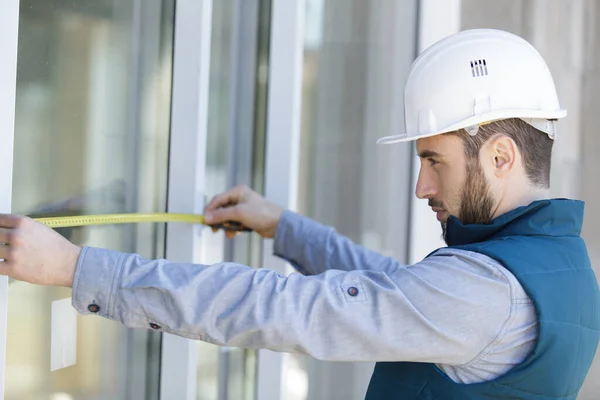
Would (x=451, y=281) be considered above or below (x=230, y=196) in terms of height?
below

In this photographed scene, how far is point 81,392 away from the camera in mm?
2109

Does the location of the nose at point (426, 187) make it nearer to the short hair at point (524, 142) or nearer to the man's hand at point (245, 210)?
the short hair at point (524, 142)

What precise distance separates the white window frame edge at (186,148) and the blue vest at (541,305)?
69 centimetres

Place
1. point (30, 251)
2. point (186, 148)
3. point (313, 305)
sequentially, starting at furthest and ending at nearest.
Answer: point (186, 148)
point (313, 305)
point (30, 251)

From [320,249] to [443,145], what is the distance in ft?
2.08

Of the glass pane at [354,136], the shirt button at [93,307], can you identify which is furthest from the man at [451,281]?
A: the glass pane at [354,136]

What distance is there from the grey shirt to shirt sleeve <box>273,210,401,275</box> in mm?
690

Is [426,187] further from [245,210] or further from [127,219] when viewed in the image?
[127,219]

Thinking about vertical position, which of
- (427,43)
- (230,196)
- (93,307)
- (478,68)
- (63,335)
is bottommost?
(63,335)

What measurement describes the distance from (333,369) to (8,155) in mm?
1651

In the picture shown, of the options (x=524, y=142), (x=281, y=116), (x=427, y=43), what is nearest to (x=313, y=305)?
(x=524, y=142)

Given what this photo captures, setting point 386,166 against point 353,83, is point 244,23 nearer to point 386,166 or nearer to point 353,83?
point 353,83

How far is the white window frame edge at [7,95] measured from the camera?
1621 mm

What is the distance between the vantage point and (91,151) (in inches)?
80.2
